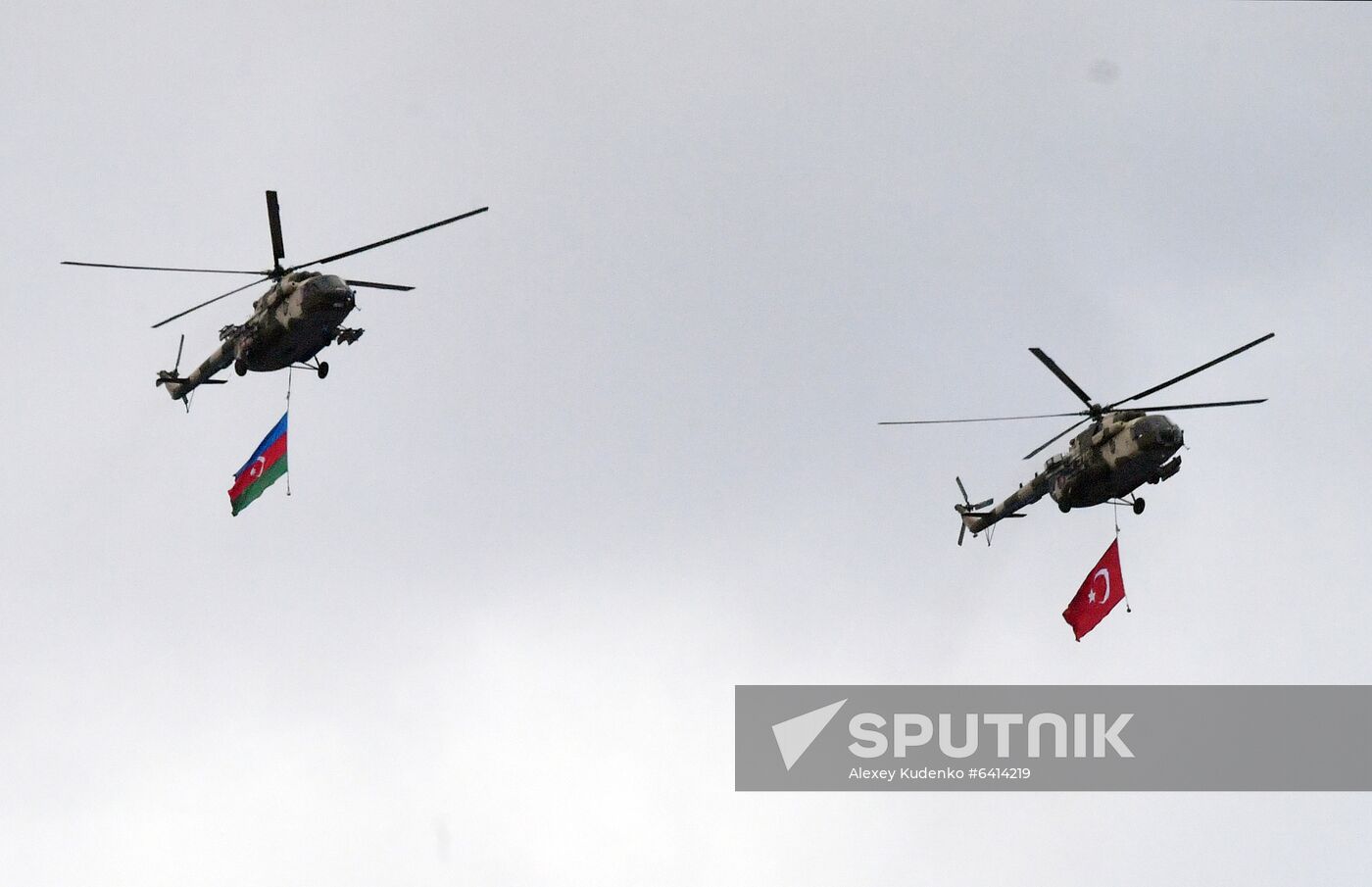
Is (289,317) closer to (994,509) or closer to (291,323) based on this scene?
(291,323)

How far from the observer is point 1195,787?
301ft

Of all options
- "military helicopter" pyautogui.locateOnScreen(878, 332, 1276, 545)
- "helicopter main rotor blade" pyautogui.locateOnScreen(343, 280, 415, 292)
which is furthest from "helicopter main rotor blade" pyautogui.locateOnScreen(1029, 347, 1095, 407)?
"helicopter main rotor blade" pyautogui.locateOnScreen(343, 280, 415, 292)

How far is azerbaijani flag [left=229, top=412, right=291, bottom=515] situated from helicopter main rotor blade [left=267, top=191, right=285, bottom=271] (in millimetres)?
6045

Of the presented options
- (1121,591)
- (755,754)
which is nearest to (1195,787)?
(1121,591)

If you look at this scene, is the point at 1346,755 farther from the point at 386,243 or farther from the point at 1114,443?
the point at 386,243

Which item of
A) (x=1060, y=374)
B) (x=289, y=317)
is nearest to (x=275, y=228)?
(x=289, y=317)

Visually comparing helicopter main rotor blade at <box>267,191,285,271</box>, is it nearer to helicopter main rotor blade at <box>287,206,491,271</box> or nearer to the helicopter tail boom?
helicopter main rotor blade at <box>287,206,491,271</box>

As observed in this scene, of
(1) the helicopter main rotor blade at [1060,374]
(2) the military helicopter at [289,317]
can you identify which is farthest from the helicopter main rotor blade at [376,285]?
(1) the helicopter main rotor blade at [1060,374]

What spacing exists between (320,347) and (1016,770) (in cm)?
3652

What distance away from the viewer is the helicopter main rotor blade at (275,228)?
7706cm

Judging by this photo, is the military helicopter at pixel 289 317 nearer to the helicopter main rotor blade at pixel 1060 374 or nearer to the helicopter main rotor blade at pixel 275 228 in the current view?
the helicopter main rotor blade at pixel 275 228

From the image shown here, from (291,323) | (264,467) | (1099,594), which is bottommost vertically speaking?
(1099,594)

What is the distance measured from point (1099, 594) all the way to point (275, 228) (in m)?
34.7

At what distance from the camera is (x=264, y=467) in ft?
267
